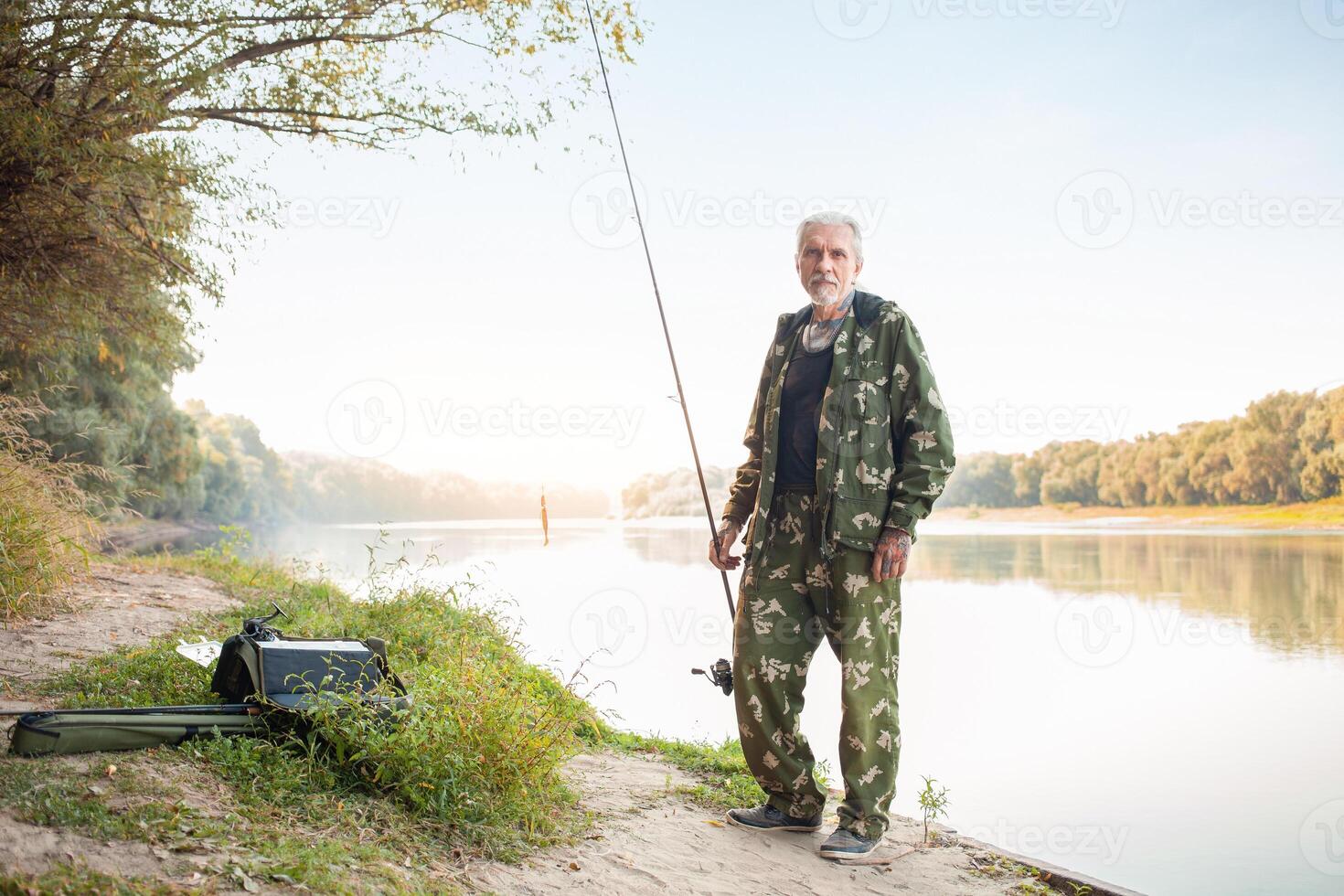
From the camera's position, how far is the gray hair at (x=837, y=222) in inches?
140

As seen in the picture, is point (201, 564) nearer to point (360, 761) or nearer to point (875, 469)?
point (360, 761)

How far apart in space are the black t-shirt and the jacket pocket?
0.62 ft

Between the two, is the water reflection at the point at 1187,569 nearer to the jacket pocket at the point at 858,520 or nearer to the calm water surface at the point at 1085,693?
the calm water surface at the point at 1085,693

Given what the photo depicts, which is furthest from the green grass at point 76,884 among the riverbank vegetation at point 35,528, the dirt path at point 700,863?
the riverbank vegetation at point 35,528

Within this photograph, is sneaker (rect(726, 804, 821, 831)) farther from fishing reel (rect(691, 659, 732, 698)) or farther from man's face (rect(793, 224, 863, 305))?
man's face (rect(793, 224, 863, 305))

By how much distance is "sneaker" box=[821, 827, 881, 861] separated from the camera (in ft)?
10.8

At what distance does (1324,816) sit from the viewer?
19.9ft

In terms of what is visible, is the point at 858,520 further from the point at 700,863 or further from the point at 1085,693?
the point at 1085,693

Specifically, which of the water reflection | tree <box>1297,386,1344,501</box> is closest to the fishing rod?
the water reflection

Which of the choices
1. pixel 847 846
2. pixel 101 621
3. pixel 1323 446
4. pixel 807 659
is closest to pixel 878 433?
pixel 807 659

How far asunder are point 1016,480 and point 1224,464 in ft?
26.7

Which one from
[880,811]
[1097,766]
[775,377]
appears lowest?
[1097,766]

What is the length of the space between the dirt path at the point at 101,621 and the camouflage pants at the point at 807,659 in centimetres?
280

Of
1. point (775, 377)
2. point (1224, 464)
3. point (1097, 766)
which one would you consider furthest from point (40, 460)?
point (1224, 464)
